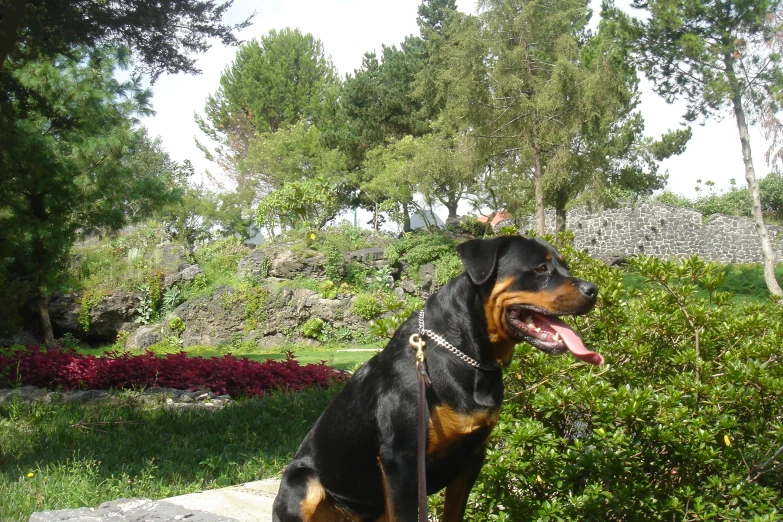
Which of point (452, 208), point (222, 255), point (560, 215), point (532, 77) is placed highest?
point (532, 77)

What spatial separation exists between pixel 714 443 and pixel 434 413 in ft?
5.27

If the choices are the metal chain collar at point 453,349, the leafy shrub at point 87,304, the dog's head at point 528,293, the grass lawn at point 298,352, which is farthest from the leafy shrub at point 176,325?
the dog's head at point 528,293

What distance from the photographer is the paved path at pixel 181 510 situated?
338cm


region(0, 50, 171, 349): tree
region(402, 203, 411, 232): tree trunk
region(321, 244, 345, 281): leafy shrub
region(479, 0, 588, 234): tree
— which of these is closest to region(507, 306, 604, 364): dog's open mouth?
region(0, 50, 171, 349): tree

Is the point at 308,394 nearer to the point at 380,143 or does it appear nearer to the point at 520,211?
the point at 520,211

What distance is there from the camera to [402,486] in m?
2.43

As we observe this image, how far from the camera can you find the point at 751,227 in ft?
92.7

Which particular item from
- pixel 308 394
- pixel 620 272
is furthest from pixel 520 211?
pixel 620 272

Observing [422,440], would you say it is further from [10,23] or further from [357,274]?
[357,274]

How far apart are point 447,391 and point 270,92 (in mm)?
48102

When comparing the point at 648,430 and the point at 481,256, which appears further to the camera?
the point at 648,430

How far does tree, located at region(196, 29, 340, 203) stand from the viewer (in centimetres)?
4641

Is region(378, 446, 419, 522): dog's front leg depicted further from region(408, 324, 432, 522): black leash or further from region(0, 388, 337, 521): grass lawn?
region(0, 388, 337, 521): grass lawn

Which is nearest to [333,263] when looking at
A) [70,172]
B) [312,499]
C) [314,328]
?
[314,328]
